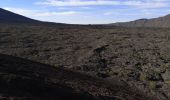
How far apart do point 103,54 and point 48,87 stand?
16380mm

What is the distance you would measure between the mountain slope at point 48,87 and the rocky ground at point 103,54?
215 cm

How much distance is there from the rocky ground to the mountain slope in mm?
2148

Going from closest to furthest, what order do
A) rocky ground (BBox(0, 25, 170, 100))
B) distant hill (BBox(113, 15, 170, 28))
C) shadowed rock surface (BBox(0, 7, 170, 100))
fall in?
shadowed rock surface (BBox(0, 7, 170, 100))
rocky ground (BBox(0, 25, 170, 100))
distant hill (BBox(113, 15, 170, 28))

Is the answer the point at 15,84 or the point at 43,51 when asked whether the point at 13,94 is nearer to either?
the point at 15,84

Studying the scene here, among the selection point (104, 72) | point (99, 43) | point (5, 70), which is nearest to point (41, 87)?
point (5, 70)

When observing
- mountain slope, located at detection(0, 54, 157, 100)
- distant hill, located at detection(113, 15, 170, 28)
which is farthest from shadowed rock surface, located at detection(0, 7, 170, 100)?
distant hill, located at detection(113, 15, 170, 28)

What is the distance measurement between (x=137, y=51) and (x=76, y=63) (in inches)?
271

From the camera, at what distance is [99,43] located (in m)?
37.5

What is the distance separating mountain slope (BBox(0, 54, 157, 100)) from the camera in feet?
46.0

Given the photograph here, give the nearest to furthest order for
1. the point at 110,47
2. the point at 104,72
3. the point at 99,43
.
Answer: the point at 104,72 < the point at 110,47 < the point at 99,43

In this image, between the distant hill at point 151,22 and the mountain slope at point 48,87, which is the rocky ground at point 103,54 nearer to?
the mountain slope at point 48,87

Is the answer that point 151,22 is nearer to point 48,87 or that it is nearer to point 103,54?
point 103,54

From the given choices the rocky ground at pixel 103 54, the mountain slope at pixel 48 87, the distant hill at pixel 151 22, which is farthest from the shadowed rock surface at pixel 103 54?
the distant hill at pixel 151 22

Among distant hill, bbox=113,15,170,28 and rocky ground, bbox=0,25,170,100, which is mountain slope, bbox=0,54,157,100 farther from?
distant hill, bbox=113,15,170,28
